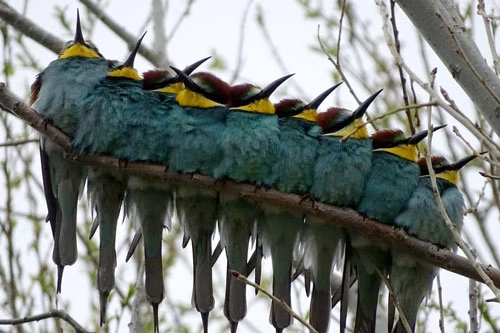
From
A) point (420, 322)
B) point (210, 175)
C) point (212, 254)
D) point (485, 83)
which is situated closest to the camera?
point (485, 83)

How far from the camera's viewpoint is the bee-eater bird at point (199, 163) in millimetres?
4906

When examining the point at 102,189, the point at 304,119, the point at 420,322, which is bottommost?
the point at 420,322

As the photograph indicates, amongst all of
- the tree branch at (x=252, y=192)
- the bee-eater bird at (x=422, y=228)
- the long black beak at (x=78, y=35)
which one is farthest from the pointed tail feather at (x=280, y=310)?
the long black beak at (x=78, y=35)

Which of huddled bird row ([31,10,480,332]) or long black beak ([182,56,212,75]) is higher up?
long black beak ([182,56,212,75])

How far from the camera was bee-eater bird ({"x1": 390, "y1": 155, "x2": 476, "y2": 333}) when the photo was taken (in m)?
4.81

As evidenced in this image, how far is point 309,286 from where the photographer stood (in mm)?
5336

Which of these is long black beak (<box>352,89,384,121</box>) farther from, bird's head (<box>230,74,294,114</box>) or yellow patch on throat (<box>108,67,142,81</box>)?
yellow patch on throat (<box>108,67,142,81</box>)

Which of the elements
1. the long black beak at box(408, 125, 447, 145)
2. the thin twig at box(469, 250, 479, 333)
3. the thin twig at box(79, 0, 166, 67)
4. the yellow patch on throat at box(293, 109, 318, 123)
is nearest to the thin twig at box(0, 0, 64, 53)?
the thin twig at box(79, 0, 166, 67)

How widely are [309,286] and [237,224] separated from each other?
0.62 m

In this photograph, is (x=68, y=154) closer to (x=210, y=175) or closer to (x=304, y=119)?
(x=210, y=175)

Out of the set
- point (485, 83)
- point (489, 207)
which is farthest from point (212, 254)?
point (489, 207)

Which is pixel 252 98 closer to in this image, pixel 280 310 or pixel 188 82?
pixel 188 82

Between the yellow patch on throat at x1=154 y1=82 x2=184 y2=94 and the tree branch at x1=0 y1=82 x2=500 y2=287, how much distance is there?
52 cm

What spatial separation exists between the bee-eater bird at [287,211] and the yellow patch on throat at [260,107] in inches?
3.5
